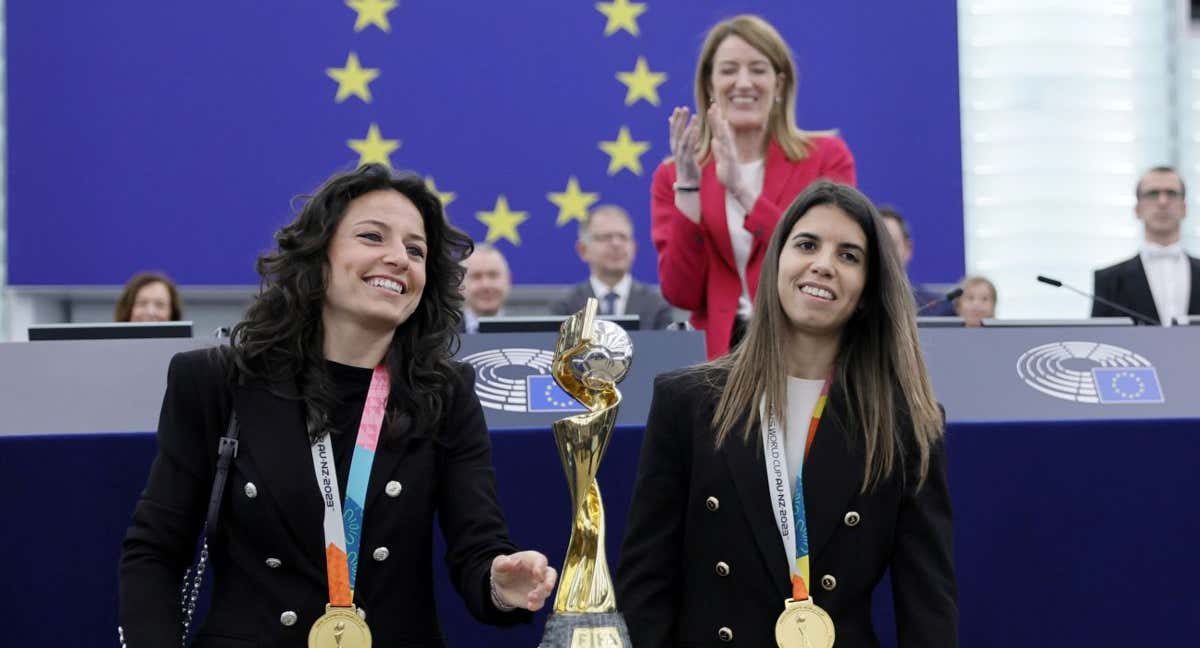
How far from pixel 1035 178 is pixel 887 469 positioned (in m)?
7.01

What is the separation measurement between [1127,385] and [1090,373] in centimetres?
11

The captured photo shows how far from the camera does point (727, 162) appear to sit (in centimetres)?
407

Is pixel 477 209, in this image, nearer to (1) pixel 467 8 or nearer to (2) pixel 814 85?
(1) pixel 467 8

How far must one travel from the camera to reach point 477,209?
29.1 feet

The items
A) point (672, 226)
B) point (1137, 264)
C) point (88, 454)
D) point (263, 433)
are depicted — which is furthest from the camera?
point (1137, 264)

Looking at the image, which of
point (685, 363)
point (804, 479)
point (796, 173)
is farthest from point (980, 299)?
point (804, 479)

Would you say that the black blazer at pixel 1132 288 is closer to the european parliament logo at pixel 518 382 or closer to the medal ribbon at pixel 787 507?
the european parliament logo at pixel 518 382

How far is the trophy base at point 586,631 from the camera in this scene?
2020mm

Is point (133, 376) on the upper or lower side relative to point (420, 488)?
upper

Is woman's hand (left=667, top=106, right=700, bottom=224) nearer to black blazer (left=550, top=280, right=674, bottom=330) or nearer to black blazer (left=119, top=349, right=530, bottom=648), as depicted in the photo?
black blazer (left=119, top=349, right=530, bottom=648)

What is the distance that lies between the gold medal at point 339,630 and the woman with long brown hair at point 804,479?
545mm

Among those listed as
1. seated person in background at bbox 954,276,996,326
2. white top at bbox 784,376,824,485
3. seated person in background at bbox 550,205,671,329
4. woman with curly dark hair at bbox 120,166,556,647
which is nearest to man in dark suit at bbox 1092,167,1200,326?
seated person in background at bbox 954,276,996,326

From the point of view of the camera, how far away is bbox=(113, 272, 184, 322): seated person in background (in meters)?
6.17

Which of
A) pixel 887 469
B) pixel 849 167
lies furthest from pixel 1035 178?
pixel 887 469
